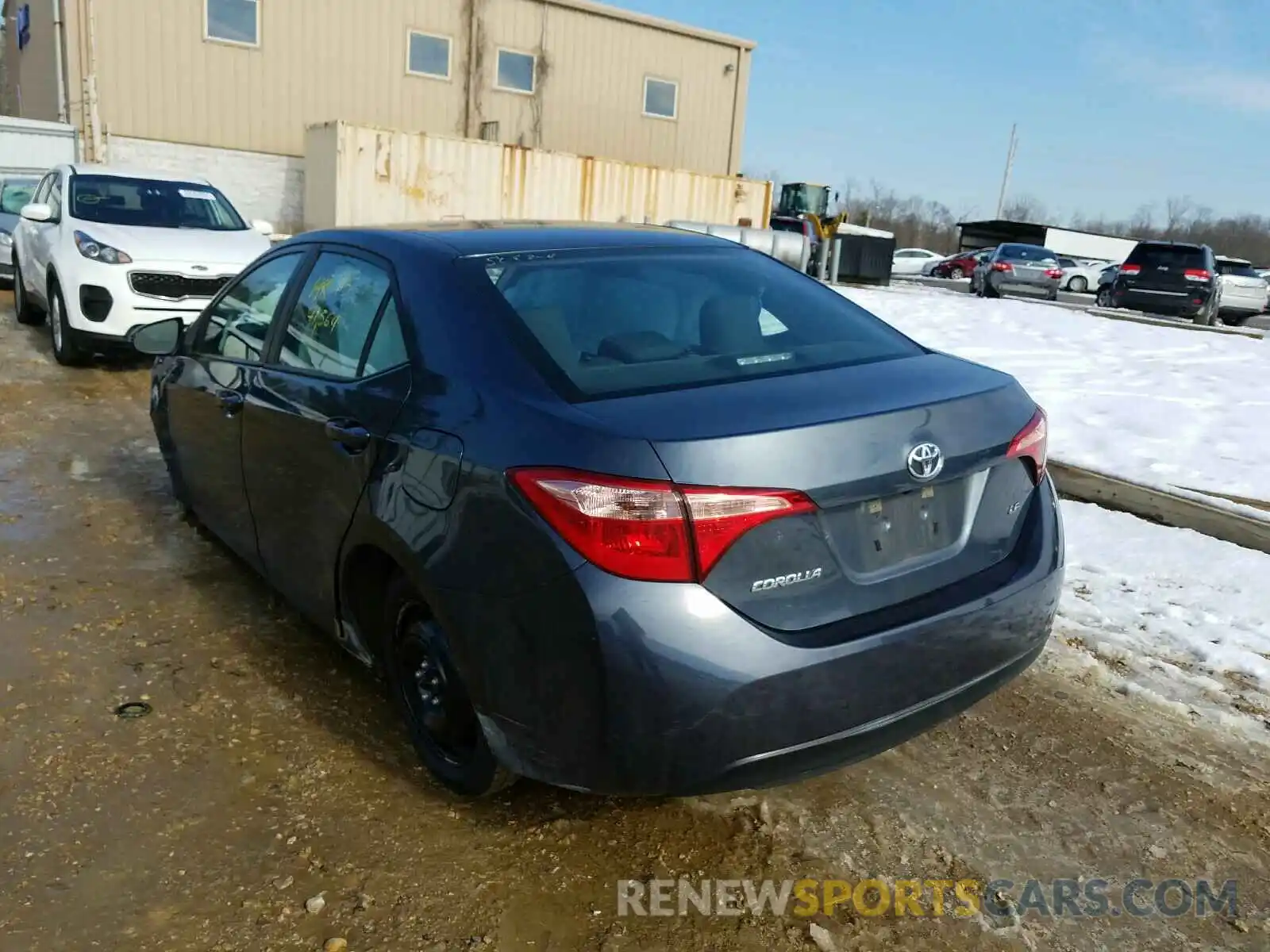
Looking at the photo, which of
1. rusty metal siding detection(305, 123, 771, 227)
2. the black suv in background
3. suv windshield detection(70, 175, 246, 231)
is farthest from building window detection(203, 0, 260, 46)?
the black suv in background

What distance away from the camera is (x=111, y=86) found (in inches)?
759

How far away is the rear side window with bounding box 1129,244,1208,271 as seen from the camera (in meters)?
19.6

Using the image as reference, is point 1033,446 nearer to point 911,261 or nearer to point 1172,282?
point 1172,282

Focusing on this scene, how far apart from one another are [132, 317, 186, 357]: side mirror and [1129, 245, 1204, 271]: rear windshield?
1970cm

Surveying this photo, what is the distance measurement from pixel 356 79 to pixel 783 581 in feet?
72.5

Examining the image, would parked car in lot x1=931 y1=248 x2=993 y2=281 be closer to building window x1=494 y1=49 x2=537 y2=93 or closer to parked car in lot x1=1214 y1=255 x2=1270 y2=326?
parked car in lot x1=1214 y1=255 x2=1270 y2=326

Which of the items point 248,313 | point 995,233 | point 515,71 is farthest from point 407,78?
point 995,233

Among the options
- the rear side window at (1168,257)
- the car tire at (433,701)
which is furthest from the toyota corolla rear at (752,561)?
the rear side window at (1168,257)

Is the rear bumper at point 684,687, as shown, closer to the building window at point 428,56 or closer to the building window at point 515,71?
the building window at point 428,56

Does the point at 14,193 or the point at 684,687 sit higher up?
the point at 14,193

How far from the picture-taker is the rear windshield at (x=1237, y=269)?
80.3ft

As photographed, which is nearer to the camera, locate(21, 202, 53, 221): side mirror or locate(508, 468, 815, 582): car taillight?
locate(508, 468, 815, 582): car taillight

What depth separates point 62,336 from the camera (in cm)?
870

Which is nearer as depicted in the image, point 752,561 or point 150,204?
point 752,561
